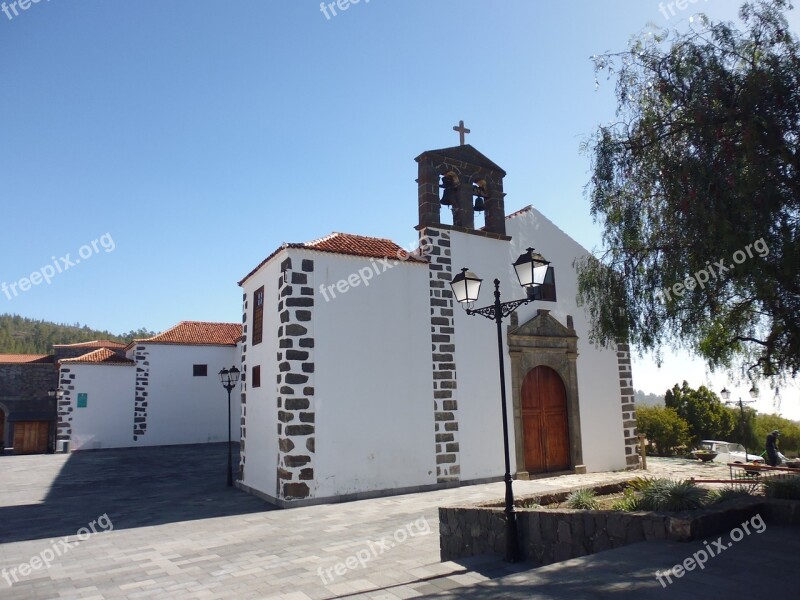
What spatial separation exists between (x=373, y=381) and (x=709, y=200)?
231 inches

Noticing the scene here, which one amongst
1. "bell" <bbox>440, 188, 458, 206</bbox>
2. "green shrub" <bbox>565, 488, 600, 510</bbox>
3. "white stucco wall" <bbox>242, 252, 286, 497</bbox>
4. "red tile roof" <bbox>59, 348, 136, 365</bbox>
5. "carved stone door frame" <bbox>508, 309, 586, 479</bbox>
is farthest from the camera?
"red tile roof" <bbox>59, 348, 136, 365</bbox>

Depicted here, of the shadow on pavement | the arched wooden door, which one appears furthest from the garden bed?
the arched wooden door

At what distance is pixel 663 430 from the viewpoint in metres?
16.8

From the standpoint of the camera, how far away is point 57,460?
55.0 feet

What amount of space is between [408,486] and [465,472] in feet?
4.17

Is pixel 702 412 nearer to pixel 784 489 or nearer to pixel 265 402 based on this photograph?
pixel 784 489

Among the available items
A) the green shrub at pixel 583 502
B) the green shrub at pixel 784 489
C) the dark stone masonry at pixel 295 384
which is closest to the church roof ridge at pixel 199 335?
the dark stone masonry at pixel 295 384

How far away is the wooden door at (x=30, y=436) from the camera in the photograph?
838 inches

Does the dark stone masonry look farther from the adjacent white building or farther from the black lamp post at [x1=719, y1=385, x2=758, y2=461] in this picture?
the adjacent white building

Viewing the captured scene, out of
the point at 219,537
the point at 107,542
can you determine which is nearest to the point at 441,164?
the point at 219,537

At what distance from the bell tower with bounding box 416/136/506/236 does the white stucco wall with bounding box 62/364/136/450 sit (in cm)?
1516

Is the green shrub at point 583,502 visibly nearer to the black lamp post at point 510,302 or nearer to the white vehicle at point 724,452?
the black lamp post at point 510,302

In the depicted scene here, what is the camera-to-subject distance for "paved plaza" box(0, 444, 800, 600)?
3.75 metres

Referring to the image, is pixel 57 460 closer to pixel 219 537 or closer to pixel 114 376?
pixel 114 376
